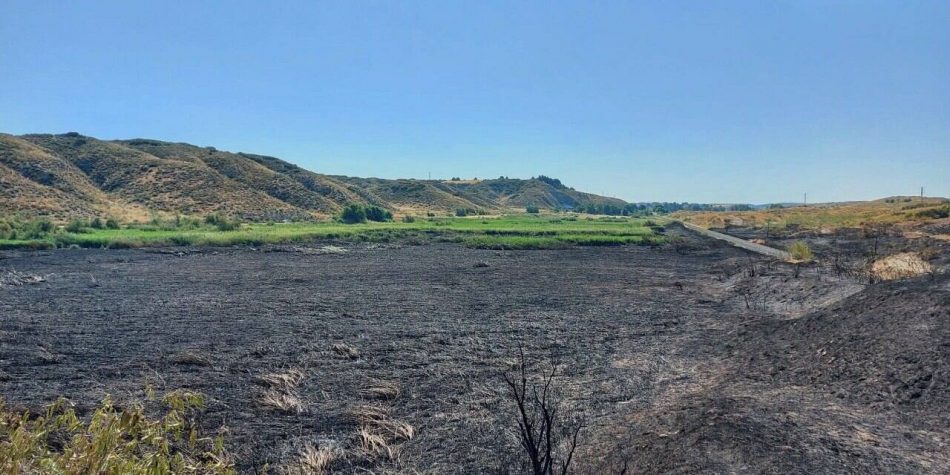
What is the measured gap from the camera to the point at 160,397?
920 centimetres

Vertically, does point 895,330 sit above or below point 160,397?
above

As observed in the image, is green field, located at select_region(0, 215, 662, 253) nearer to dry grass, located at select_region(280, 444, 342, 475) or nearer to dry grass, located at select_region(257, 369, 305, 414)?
dry grass, located at select_region(257, 369, 305, 414)

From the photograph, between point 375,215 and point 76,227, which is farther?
point 375,215

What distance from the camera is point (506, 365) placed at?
11.4 metres

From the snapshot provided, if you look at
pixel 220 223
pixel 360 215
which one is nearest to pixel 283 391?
pixel 220 223

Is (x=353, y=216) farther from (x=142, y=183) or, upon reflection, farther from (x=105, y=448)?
(x=105, y=448)

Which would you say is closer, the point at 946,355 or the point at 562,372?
the point at 946,355

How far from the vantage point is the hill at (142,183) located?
204 feet

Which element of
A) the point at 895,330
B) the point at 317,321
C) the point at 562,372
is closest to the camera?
the point at 895,330

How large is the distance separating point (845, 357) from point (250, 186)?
3449 inches

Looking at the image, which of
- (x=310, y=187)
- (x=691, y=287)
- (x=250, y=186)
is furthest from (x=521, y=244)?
(x=310, y=187)

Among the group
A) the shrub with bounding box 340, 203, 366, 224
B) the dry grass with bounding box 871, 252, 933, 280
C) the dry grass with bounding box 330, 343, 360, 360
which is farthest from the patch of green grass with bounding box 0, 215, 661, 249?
the dry grass with bounding box 330, 343, 360, 360

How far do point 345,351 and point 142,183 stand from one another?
77.4 metres

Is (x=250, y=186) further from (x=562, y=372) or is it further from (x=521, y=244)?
(x=562, y=372)
